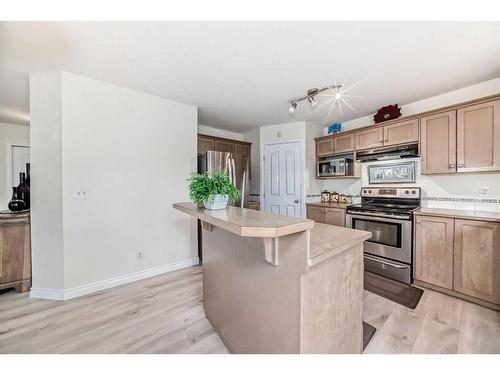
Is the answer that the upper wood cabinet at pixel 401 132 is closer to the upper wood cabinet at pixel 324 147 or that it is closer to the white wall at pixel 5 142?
the upper wood cabinet at pixel 324 147

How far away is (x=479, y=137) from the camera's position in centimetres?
222

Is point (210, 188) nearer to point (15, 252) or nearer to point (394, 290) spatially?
point (394, 290)

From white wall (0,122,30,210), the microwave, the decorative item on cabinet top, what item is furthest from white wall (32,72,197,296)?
the decorative item on cabinet top

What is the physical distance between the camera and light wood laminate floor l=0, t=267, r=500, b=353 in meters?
1.55

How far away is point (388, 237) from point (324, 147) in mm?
1845

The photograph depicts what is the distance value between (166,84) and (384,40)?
2.23 meters

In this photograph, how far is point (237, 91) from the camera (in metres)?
2.64

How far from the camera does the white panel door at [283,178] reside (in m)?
3.91

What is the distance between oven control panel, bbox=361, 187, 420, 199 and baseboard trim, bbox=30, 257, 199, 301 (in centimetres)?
314

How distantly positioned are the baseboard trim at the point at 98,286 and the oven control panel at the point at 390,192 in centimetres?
314

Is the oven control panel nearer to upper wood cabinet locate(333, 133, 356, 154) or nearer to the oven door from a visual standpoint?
the oven door

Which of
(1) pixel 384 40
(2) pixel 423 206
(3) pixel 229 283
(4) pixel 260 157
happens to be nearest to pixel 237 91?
(1) pixel 384 40
